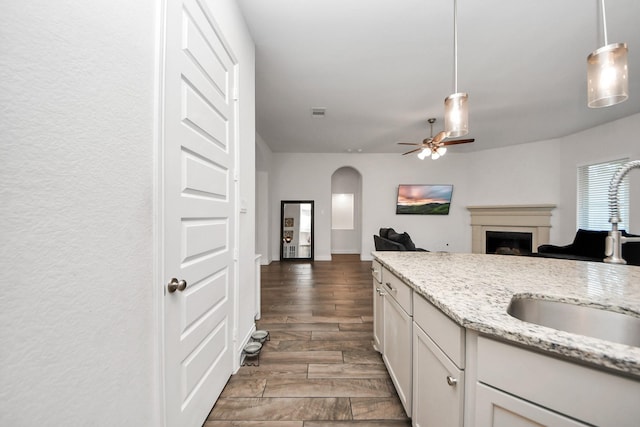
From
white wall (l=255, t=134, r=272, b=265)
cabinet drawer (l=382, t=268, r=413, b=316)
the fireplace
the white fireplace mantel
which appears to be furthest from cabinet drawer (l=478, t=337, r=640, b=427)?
the fireplace

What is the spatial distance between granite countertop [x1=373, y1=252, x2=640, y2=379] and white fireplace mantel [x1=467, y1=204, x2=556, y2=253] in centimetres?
468

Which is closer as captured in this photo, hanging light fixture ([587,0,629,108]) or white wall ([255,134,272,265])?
hanging light fixture ([587,0,629,108])

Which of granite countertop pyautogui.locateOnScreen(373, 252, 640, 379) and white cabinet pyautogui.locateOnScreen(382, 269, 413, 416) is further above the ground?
granite countertop pyautogui.locateOnScreen(373, 252, 640, 379)

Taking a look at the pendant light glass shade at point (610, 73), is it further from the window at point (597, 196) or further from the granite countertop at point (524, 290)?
the window at point (597, 196)

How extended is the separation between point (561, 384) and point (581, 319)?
480 mm

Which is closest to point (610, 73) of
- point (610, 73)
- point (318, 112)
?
point (610, 73)

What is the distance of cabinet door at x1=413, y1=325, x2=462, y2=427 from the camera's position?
82 cm

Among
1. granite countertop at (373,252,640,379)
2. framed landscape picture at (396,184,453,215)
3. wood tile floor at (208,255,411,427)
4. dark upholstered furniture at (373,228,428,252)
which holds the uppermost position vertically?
framed landscape picture at (396,184,453,215)

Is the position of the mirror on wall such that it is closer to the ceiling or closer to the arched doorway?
the arched doorway

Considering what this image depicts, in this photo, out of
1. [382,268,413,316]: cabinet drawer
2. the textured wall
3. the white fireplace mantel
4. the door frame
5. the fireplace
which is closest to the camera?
the textured wall

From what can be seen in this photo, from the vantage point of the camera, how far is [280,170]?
607cm

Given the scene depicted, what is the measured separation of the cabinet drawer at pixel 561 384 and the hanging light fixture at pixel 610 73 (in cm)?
129

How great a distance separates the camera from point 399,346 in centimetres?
141

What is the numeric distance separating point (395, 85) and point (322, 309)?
2.93 m
